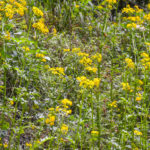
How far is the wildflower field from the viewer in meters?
2.25

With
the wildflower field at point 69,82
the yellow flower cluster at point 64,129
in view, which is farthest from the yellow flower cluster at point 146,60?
the yellow flower cluster at point 64,129

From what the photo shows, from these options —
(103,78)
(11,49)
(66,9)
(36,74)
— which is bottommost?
(103,78)

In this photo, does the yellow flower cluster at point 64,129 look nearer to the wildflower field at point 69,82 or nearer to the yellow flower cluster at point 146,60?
the wildflower field at point 69,82

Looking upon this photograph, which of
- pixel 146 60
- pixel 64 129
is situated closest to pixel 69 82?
pixel 146 60

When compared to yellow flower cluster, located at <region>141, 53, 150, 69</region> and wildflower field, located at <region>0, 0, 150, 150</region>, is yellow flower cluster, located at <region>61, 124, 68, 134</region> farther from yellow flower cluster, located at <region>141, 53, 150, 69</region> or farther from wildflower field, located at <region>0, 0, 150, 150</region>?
yellow flower cluster, located at <region>141, 53, 150, 69</region>

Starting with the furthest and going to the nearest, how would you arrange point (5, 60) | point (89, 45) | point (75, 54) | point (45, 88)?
point (89, 45), point (75, 54), point (45, 88), point (5, 60)

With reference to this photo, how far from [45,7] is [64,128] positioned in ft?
11.6

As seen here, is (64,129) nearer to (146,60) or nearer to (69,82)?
(69,82)

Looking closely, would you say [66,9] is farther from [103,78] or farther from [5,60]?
[5,60]

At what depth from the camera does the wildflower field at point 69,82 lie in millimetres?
2246

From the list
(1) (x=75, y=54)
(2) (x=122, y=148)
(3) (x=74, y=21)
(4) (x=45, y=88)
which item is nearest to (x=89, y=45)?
(3) (x=74, y=21)

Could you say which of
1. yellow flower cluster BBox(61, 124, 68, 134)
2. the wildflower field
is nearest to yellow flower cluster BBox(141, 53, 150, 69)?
the wildflower field

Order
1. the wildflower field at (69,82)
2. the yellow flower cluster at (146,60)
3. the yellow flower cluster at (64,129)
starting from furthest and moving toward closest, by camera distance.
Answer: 1. the yellow flower cluster at (146,60)
2. the wildflower field at (69,82)
3. the yellow flower cluster at (64,129)

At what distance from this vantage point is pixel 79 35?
4.88m
